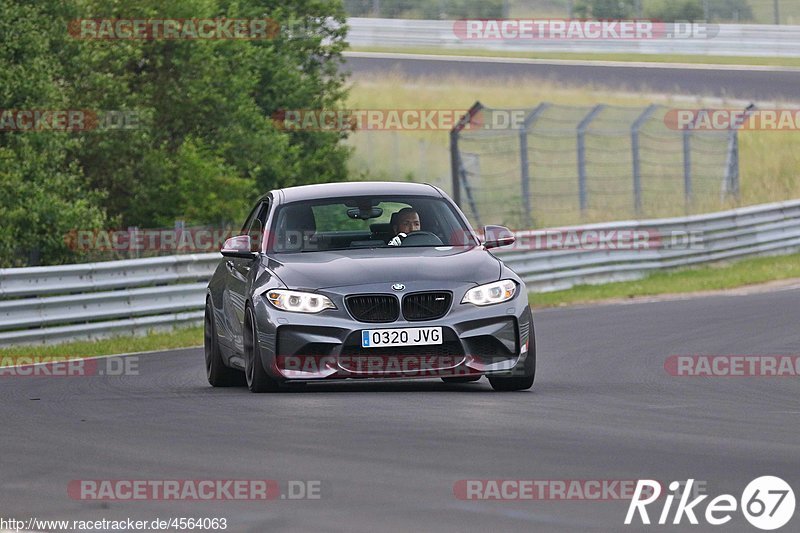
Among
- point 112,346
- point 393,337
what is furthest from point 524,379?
point 112,346

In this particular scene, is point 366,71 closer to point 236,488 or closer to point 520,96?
point 520,96

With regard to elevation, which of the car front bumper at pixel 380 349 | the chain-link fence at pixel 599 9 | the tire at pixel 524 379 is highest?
the chain-link fence at pixel 599 9

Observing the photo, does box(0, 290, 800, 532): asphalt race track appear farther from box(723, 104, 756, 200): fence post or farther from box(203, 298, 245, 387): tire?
box(723, 104, 756, 200): fence post

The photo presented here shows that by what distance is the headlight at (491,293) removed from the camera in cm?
1080

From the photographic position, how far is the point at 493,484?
6.93 m

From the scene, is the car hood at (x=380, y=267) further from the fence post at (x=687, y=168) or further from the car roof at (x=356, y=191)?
the fence post at (x=687, y=168)

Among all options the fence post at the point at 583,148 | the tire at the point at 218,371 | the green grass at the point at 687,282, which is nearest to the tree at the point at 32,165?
the green grass at the point at 687,282

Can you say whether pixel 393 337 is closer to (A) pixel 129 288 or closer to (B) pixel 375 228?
(B) pixel 375 228

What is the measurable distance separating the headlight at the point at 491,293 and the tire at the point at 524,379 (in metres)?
0.28

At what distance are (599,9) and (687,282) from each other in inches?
1162

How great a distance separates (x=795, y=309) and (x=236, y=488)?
13419mm

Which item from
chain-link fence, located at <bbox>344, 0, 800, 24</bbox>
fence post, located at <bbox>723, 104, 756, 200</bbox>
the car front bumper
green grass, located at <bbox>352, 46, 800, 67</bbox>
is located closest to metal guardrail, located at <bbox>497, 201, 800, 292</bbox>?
fence post, located at <bbox>723, 104, 756, 200</bbox>

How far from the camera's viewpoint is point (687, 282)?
25.2 metres

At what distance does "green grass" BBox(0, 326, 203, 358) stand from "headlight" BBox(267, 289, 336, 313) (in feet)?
21.2
